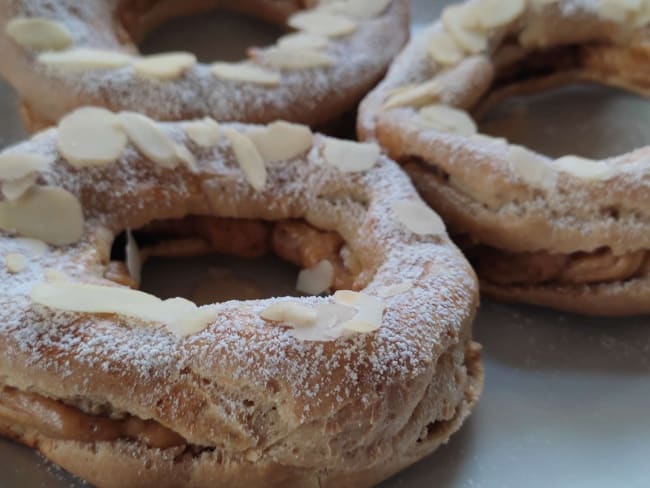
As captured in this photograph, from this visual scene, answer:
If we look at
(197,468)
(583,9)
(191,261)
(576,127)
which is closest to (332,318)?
(197,468)

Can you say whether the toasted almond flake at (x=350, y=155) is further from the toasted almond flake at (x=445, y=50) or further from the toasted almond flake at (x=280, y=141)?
the toasted almond flake at (x=445, y=50)

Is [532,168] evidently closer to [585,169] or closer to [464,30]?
[585,169]

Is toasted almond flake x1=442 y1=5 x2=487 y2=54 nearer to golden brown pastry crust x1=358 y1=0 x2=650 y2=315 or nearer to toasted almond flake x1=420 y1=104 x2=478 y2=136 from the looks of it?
golden brown pastry crust x1=358 y1=0 x2=650 y2=315

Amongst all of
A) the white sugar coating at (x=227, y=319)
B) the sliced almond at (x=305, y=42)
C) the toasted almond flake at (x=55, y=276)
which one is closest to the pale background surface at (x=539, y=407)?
the white sugar coating at (x=227, y=319)

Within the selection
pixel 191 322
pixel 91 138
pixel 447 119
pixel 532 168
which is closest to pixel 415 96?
pixel 447 119

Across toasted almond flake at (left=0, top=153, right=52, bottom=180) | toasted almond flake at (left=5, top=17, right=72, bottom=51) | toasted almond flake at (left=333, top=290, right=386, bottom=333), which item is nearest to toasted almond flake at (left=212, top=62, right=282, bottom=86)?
toasted almond flake at (left=5, top=17, right=72, bottom=51)

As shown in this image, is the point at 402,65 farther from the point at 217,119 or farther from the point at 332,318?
the point at 332,318
